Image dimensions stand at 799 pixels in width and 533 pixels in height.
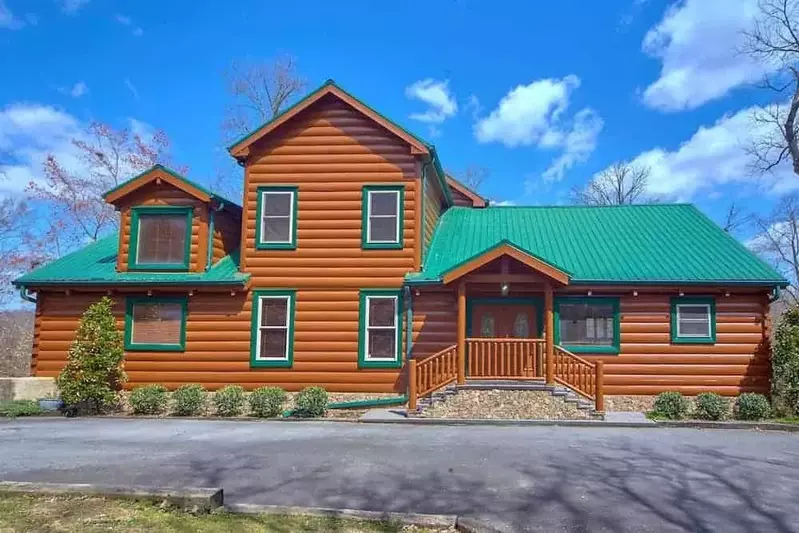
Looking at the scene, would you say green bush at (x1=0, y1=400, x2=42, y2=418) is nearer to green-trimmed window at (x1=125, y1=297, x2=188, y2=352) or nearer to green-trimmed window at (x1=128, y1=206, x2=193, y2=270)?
green-trimmed window at (x1=125, y1=297, x2=188, y2=352)

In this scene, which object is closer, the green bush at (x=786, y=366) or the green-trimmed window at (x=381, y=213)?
the green bush at (x=786, y=366)

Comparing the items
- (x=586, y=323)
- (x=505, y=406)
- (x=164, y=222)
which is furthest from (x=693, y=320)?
(x=164, y=222)

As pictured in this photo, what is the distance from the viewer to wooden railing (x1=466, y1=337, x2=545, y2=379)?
50.3 ft

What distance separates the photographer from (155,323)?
17.5 metres

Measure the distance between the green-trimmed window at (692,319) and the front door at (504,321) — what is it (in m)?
3.37

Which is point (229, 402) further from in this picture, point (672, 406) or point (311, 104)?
point (672, 406)

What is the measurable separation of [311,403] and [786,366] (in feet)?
35.1

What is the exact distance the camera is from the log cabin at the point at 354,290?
16.2m

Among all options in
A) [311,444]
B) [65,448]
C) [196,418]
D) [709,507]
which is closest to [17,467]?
[65,448]

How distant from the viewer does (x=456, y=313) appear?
1683cm

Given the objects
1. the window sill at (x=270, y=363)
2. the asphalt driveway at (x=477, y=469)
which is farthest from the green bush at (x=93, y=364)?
the window sill at (x=270, y=363)

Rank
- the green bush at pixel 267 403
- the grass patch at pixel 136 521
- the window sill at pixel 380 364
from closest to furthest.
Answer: the grass patch at pixel 136 521 < the green bush at pixel 267 403 < the window sill at pixel 380 364

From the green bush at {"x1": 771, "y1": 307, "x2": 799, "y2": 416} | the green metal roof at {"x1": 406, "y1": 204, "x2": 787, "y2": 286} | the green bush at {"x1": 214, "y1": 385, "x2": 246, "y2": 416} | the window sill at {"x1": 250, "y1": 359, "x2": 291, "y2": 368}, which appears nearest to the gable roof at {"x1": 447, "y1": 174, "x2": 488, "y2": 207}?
the green metal roof at {"x1": 406, "y1": 204, "x2": 787, "y2": 286}

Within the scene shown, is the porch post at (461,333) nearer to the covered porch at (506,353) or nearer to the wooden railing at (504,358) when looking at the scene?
the covered porch at (506,353)
